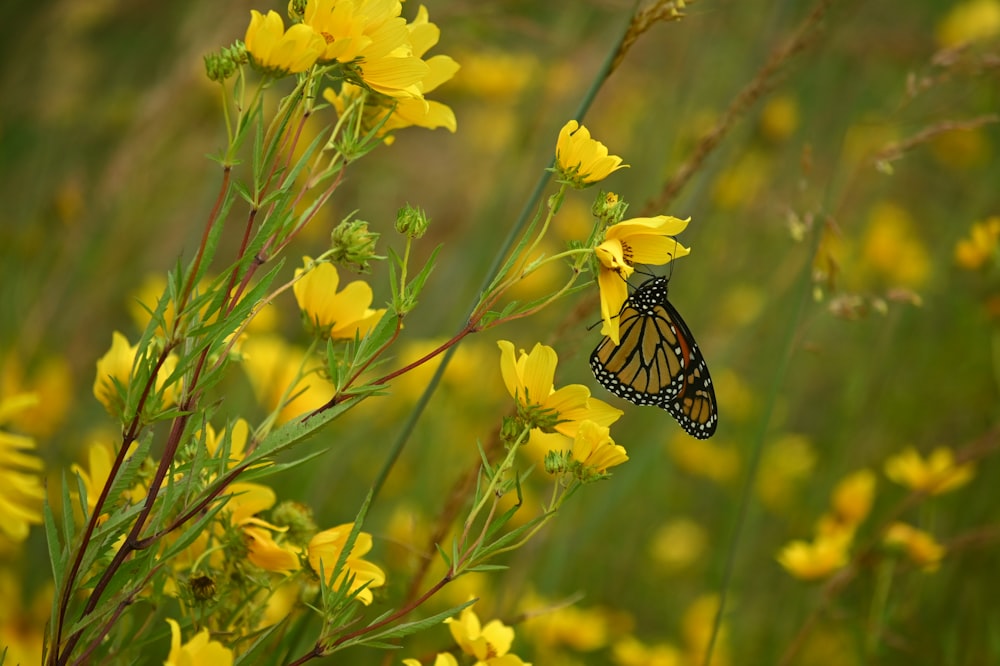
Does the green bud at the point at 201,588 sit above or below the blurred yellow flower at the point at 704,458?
above

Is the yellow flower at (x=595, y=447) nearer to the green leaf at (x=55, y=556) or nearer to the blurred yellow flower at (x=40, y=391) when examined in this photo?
the green leaf at (x=55, y=556)

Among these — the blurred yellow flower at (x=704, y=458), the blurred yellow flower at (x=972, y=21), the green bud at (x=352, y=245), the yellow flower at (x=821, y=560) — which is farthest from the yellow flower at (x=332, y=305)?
the blurred yellow flower at (x=972, y=21)

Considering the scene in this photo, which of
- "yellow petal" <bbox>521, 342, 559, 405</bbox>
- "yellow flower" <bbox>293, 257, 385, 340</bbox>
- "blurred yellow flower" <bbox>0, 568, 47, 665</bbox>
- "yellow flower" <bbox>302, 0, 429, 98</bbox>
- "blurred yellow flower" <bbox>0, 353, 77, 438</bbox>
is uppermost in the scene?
"yellow flower" <bbox>302, 0, 429, 98</bbox>

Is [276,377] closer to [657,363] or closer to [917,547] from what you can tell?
[657,363]

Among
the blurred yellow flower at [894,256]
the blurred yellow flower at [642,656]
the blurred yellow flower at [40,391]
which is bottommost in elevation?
the blurred yellow flower at [894,256]

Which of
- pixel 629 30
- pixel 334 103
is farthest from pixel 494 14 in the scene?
pixel 334 103

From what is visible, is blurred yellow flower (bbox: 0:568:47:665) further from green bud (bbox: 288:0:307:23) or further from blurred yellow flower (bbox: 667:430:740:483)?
blurred yellow flower (bbox: 667:430:740:483)

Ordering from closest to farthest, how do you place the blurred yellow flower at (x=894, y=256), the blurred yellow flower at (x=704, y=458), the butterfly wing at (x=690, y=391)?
the butterfly wing at (x=690, y=391), the blurred yellow flower at (x=704, y=458), the blurred yellow flower at (x=894, y=256)

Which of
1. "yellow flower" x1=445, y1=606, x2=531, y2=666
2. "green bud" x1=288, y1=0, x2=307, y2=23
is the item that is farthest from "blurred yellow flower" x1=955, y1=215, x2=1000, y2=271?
"green bud" x1=288, y1=0, x2=307, y2=23
